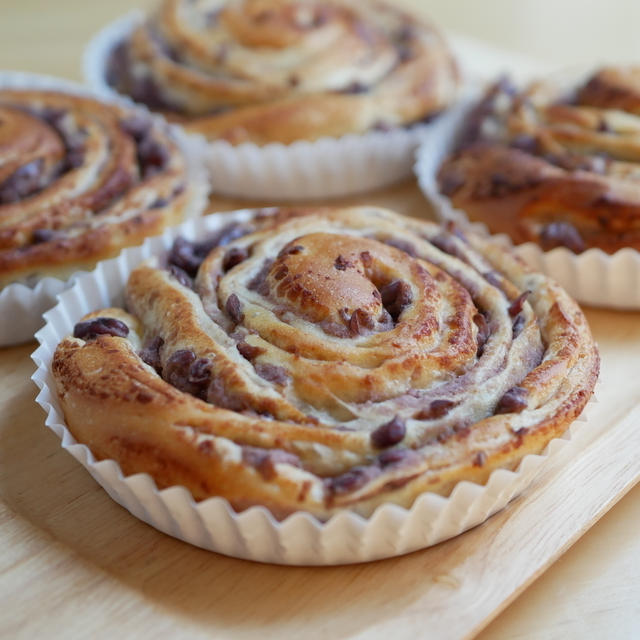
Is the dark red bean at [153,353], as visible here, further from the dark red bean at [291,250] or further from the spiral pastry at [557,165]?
the spiral pastry at [557,165]

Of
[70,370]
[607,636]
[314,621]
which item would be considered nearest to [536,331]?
[607,636]

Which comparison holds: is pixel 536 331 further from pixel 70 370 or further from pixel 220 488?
pixel 70 370

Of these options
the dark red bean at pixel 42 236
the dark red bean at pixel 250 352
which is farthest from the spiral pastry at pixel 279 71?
the dark red bean at pixel 250 352

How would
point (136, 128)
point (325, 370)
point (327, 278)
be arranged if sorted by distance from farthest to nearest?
point (136, 128) → point (327, 278) → point (325, 370)

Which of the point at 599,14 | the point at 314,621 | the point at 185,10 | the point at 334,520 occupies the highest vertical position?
the point at 185,10

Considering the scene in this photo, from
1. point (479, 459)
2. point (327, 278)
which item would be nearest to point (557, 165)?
point (327, 278)

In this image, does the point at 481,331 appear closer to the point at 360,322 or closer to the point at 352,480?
the point at 360,322
